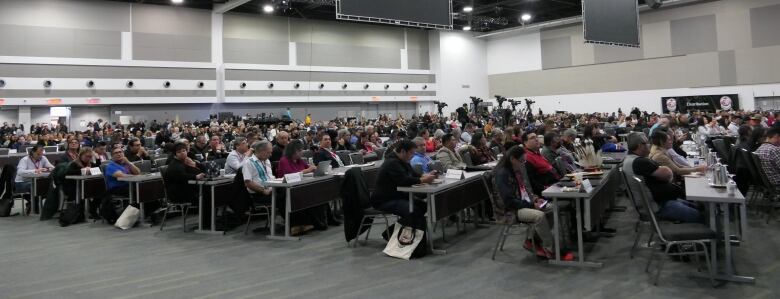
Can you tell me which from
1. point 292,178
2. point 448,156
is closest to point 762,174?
point 448,156

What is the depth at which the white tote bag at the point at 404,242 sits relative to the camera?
4.81 meters

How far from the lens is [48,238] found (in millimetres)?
6137

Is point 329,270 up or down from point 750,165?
down

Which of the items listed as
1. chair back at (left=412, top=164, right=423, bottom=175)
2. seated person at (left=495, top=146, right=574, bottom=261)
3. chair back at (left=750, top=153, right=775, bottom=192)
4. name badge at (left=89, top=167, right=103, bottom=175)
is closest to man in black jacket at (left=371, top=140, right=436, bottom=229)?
chair back at (left=412, top=164, right=423, bottom=175)

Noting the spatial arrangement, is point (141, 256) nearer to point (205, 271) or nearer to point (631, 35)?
point (205, 271)

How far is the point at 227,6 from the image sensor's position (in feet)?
68.7

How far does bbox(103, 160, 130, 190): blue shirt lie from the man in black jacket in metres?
3.89

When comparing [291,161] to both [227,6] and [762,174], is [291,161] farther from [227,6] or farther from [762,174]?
[227,6]

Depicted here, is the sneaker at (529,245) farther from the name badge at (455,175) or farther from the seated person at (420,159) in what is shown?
the seated person at (420,159)

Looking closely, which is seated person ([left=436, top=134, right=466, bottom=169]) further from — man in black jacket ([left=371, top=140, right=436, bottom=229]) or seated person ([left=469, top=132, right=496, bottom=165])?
man in black jacket ([left=371, top=140, right=436, bottom=229])

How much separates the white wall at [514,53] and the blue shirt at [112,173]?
2446 cm

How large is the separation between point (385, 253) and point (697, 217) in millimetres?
2702

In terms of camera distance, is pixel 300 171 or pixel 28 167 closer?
pixel 300 171

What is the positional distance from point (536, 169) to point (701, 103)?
21703mm
